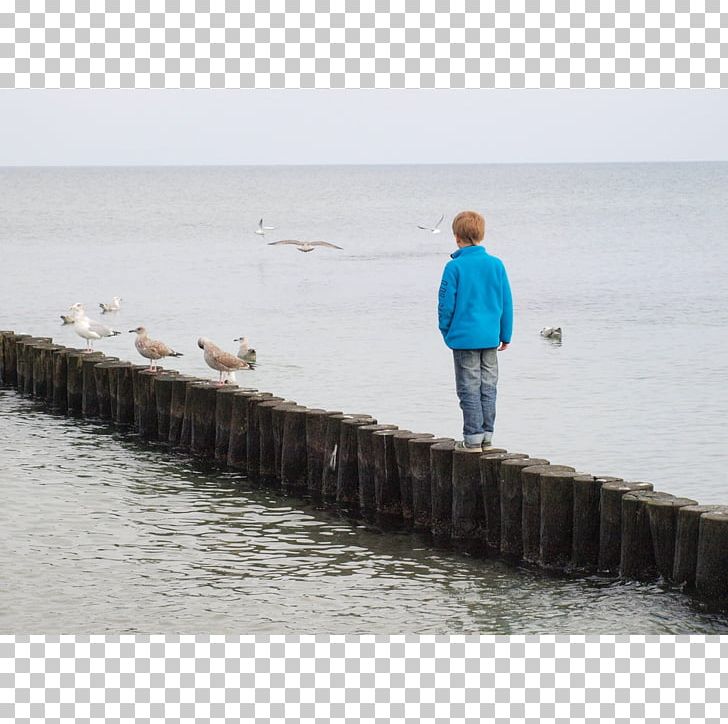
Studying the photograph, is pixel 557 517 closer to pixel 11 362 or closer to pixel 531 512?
pixel 531 512

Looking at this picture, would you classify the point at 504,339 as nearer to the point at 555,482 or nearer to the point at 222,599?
the point at 555,482

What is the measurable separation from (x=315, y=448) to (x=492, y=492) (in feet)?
8.13

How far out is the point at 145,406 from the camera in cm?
1620

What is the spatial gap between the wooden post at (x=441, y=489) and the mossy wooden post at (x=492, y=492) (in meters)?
0.40

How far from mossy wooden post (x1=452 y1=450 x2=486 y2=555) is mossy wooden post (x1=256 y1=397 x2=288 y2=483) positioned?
9.37 feet

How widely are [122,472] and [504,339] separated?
4.93m

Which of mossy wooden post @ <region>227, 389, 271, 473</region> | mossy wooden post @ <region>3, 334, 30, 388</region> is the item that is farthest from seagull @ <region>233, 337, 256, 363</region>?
mossy wooden post @ <region>227, 389, 271, 473</region>

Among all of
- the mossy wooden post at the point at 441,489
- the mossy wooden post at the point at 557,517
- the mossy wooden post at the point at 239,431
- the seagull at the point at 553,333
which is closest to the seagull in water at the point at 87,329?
the mossy wooden post at the point at 239,431

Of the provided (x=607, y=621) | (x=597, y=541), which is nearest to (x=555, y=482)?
(x=597, y=541)

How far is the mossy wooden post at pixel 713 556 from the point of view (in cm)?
940

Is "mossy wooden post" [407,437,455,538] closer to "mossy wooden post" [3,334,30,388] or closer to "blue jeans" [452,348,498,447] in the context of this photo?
"blue jeans" [452,348,498,447]

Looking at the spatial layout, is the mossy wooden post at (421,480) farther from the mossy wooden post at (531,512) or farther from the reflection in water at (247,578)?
the mossy wooden post at (531,512)

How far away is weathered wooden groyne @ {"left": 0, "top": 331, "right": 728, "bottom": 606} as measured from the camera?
32.4 feet

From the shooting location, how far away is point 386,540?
11.4 metres
